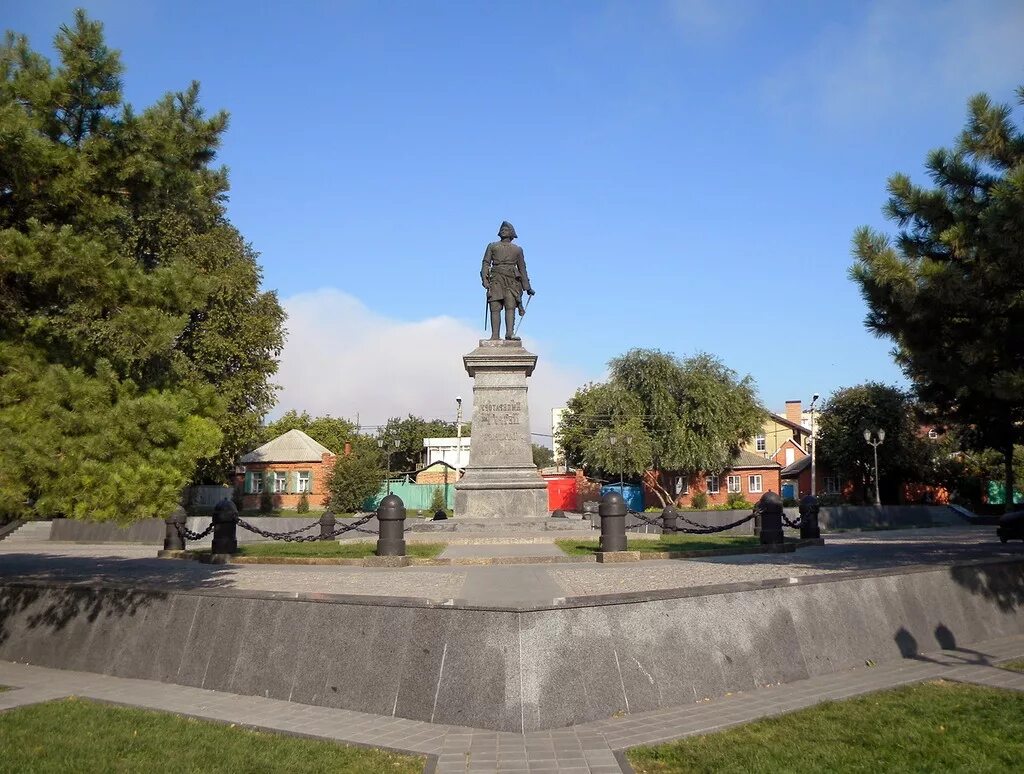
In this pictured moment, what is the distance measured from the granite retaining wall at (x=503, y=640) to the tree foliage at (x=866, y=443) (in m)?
41.7

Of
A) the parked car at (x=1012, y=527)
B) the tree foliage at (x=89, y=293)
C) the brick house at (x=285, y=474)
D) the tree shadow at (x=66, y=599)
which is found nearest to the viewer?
the tree foliage at (x=89, y=293)

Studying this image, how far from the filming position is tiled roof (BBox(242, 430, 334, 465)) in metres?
59.0

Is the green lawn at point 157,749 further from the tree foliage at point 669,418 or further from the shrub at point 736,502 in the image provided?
the tree foliage at point 669,418

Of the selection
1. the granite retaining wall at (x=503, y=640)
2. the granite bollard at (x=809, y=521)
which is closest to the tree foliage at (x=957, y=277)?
the granite retaining wall at (x=503, y=640)

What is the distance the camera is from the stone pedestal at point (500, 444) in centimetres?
2009

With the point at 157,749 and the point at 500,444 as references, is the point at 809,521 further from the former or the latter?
the point at 157,749

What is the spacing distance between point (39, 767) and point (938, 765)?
5614 mm

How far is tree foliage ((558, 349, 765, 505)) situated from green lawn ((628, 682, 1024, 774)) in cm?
4620

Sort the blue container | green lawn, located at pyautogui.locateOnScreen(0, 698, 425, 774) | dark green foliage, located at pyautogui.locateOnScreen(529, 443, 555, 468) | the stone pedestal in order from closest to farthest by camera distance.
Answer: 1. green lawn, located at pyautogui.locateOnScreen(0, 698, 425, 774)
2. the stone pedestal
3. the blue container
4. dark green foliage, located at pyautogui.locateOnScreen(529, 443, 555, 468)

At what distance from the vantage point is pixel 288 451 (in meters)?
60.6

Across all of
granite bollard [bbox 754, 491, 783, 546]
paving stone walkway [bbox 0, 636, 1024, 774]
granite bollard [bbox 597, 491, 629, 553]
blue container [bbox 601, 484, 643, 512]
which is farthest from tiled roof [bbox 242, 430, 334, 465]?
paving stone walkway [bbox 0, 636, 1024, 774]

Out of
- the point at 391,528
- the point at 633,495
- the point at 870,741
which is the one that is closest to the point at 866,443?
the point at 633,495

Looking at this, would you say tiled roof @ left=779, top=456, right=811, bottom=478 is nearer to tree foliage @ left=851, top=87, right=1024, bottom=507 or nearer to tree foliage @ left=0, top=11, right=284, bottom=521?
tree foliage @ left=851, top=87, right=1024, bottom=507

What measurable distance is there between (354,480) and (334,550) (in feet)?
72.5
